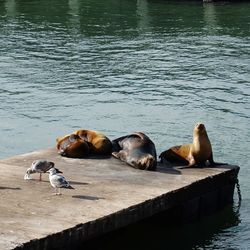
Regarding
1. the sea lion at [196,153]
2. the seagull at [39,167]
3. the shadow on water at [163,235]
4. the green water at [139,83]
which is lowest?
the green water at [139,83]

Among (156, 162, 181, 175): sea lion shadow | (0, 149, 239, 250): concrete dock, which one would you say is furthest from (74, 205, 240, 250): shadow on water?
(156, 162, 181, 175): sea lion shadow

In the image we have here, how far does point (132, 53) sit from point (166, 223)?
54.0 ft

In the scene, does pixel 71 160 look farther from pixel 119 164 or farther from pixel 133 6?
pixel 133 6

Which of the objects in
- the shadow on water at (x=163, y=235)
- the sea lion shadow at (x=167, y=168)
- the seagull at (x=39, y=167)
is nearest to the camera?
the seagull at (x=39, y=167)

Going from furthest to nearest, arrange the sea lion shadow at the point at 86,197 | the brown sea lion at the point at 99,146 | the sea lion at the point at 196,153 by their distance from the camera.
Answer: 1. the brown sea lion at the point at 99,146
2. the sea lion at the point at 196,153
3. the sea lion shadow at the point at 86,197

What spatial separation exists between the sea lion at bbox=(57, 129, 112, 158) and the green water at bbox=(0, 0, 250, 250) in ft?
5.55

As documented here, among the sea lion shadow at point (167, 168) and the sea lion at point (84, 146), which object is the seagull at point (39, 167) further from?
the sea lion shadow at point (167, 168)

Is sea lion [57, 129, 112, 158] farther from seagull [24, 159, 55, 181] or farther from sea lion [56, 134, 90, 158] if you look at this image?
seagull [24, 159, 55, 181]

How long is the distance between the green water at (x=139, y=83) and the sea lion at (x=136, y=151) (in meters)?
0.91

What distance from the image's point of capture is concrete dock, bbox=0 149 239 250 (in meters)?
9.97

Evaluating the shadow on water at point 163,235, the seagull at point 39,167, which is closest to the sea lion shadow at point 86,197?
the shadow on water at point 163,235

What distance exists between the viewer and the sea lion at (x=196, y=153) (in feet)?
43.6

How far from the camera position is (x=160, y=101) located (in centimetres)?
2172

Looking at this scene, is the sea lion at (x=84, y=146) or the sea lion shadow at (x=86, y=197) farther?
the sea lion at (x=84, y=146)
